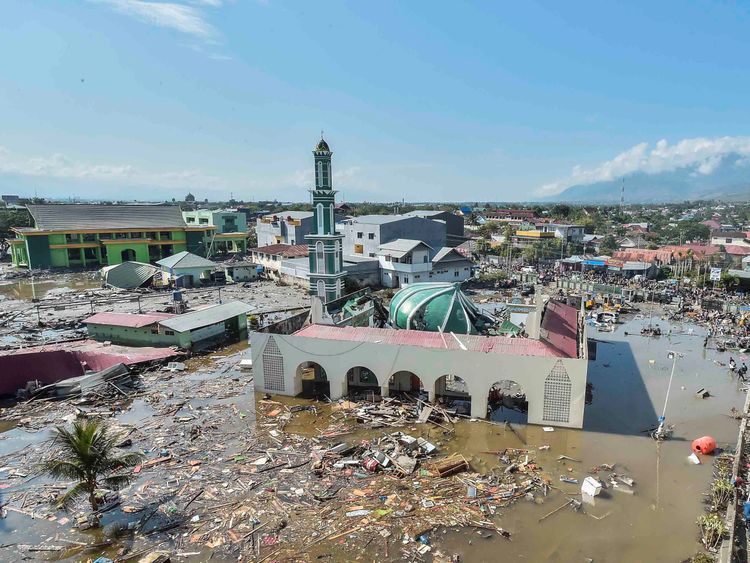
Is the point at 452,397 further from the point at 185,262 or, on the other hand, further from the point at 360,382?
the point at 185,262

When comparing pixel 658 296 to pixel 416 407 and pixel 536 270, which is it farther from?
pixel 416 407

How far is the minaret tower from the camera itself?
27562mm

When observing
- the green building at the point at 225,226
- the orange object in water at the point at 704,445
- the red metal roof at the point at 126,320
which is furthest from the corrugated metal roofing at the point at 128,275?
the orange object in water at the point at 704,445

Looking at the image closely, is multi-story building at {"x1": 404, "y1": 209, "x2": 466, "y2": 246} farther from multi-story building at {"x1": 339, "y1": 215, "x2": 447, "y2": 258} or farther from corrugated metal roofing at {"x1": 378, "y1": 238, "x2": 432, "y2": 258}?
corrugated metal roofing at {"x1": 378, "y1": 238, "x2": 432, "y2": 258}

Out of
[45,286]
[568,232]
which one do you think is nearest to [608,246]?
[568,232]

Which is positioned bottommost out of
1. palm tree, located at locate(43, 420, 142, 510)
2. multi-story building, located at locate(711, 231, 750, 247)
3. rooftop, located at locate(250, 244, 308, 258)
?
palm tree, located at locate(43, 420, 142, 510)

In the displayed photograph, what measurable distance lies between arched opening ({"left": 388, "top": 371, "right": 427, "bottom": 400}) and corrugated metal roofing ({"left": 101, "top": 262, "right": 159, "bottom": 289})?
32.6 meters

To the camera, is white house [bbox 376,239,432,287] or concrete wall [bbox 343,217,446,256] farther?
concrete wall [bbox 343,217,446,256]

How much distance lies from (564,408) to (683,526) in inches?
203

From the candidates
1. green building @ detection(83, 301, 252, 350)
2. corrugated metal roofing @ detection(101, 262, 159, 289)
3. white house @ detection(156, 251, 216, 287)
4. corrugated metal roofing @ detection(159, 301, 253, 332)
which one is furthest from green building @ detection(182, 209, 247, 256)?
green building @ detection(83, 301, 252, 350)

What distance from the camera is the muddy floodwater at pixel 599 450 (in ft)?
37.1

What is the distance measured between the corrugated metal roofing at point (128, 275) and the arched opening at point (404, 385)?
32.6m

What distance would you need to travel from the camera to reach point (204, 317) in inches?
1057

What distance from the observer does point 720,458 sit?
15.2m
